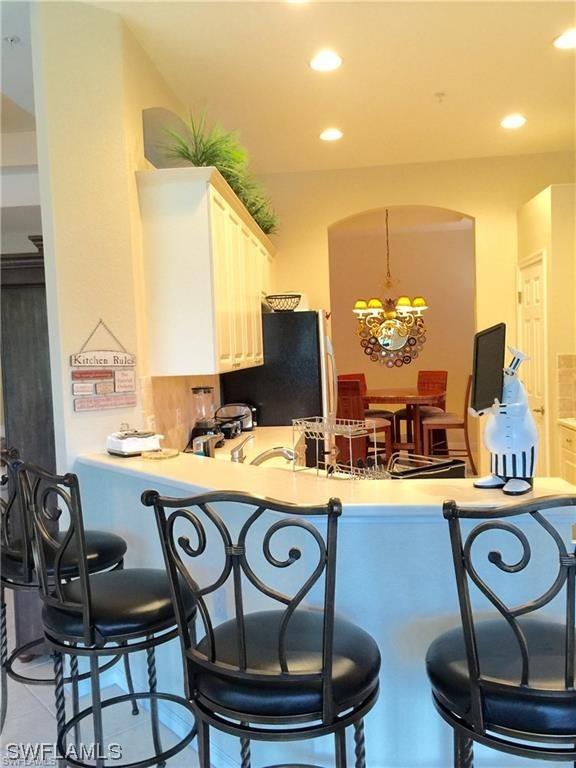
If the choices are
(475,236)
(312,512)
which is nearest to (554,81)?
(475,236)

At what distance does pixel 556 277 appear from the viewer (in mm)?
4484

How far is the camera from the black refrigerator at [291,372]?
4543 millimetres

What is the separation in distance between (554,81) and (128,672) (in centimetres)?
402

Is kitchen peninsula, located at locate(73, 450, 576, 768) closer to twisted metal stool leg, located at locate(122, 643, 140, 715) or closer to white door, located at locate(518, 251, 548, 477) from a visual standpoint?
twisted metal stool leg, located at locate(122, 643, 140, 715)

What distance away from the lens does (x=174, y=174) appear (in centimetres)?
278

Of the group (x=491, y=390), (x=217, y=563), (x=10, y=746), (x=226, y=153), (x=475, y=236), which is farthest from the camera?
(x=475, y=236)

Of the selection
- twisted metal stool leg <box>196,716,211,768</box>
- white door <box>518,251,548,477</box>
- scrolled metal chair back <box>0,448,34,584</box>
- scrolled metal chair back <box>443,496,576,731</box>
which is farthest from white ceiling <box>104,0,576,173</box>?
twisted metal stool leg <box>196,716,211,768</box>

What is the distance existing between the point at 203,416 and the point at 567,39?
3.00m

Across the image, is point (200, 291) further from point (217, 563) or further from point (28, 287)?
A: point (217, 563)

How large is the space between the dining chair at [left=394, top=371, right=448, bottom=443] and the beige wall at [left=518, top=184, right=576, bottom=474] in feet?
9.26

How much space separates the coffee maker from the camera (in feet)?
12.0

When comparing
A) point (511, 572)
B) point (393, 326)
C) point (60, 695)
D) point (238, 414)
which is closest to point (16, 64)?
point (238, 414)

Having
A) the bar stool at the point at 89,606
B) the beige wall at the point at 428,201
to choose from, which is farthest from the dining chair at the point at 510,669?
the beige wall at the point at 428,201

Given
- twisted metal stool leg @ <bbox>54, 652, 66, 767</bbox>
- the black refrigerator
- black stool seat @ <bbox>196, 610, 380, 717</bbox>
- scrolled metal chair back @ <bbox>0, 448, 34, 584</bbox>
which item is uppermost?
the black refrigerator
